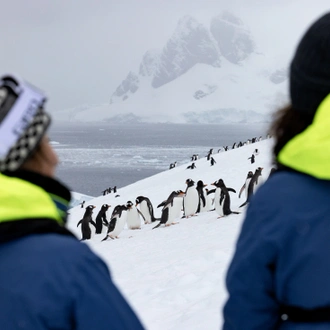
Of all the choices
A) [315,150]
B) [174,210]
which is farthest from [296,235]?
[174,210]

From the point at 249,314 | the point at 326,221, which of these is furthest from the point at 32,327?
the point at 326,221

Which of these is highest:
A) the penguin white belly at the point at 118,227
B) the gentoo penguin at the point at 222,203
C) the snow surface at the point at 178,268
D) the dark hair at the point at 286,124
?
the dark hair at the point at 286,124

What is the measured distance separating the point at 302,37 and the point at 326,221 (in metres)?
0.46

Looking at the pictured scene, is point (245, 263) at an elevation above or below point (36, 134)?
below

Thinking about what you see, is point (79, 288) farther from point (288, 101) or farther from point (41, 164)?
point (288, 101)

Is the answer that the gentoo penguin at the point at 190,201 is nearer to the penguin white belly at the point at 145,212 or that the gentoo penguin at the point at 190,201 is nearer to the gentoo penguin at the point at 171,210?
the gentoo penguin at the point at 171,210

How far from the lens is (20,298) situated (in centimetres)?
99

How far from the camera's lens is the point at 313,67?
1245 millimetres

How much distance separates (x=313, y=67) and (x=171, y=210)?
9557mm

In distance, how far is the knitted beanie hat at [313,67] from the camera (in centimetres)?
124

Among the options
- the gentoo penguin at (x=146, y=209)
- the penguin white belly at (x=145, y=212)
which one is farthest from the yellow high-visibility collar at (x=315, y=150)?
the penguin white belly at (x=145, y=212)

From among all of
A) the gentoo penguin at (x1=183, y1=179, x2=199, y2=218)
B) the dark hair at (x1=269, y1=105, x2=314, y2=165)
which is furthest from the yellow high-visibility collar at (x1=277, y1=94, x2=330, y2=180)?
the gentoo penguin at (x1=183, y1=179, x2=199, y2=218)

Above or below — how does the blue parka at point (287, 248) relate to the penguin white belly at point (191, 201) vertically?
above

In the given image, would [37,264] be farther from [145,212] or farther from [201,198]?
[145,212]
